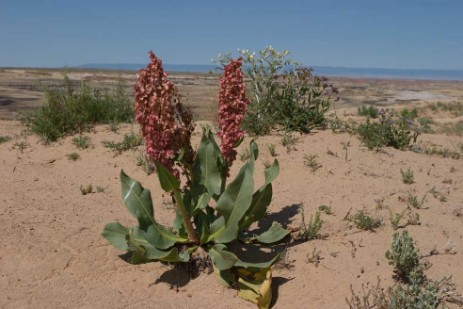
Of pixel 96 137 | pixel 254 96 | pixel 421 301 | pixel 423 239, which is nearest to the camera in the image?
pixel 421 301

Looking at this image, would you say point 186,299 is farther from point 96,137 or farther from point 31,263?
point 96,137

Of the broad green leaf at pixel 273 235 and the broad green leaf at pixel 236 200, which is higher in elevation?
the broad green leaf at pixel 236 200

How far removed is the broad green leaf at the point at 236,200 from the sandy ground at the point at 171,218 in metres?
0.57

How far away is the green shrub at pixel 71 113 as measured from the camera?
848cm

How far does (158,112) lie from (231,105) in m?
0.89

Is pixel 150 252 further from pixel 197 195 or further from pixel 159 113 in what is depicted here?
pixel 159 113

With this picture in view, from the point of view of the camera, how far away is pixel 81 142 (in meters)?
7.86

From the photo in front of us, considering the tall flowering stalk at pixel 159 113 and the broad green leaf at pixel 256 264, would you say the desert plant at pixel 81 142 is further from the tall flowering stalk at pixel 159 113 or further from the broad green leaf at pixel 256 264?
the broad green leaf at pixel 256 264

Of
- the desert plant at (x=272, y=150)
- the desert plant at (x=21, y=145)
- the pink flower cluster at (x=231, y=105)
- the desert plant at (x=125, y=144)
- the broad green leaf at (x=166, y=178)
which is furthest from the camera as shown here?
the desert plant at (x=21, y=145)

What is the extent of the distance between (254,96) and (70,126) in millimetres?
3685

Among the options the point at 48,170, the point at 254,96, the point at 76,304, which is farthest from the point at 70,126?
the point at 76,304

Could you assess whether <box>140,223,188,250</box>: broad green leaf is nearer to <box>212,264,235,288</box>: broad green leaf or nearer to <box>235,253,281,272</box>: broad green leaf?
<box>212,264,235,288</box>: broad green leaf

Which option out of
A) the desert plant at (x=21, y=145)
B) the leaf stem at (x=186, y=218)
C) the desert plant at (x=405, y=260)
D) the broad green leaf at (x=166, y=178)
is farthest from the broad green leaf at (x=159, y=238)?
the desert plant at (x=21, y=145)

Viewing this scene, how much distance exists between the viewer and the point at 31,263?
4.21 metres
